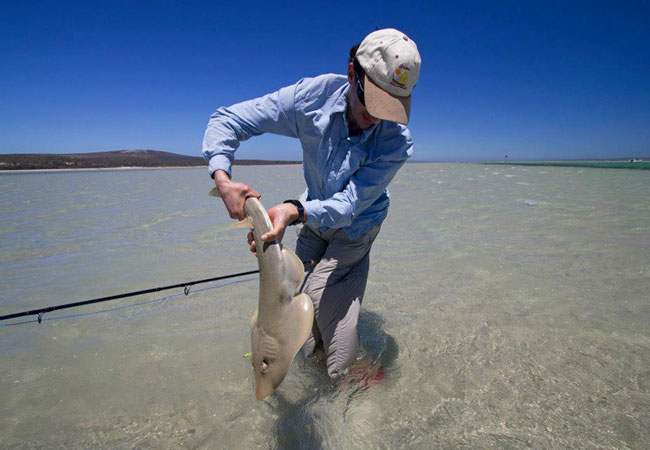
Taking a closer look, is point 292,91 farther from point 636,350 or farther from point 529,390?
point 636,350

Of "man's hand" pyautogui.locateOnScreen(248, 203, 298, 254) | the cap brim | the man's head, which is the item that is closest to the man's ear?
the man's head

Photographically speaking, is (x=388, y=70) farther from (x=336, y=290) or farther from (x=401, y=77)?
(x=336, y=290)

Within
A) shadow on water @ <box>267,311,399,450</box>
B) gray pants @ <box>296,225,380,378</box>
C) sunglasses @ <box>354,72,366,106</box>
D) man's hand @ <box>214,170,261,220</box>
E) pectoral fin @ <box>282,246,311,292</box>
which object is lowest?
shadow on water @ <box>267,311,399,450</box>

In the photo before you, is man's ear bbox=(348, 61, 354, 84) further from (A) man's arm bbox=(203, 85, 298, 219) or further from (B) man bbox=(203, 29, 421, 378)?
(A) man's arm bbox=(203, 85, 298, 219)

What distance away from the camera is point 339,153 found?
8.39 feet

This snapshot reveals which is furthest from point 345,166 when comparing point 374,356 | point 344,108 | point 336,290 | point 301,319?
point 374,356

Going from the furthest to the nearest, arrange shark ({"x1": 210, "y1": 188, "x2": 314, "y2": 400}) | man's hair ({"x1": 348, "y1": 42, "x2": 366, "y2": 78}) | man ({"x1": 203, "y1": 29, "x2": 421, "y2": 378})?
man's hair ({"x1": 348, "y1": 42, "x2": 366, "y2": 78})
man ({"x1": 203, "y1": 29, "x2": 421, "y2": 378})
shark ({"x1": 210, "y1": 188, "x2": 314, "y2": 400})

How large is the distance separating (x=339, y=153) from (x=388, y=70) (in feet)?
2.30

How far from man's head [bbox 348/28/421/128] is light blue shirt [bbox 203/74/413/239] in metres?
0.39

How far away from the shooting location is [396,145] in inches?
101

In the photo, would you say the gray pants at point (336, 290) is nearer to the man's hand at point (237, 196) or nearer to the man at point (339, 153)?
the man at point (339, 153)

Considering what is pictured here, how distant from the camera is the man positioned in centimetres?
210

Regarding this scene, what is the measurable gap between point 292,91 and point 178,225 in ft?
19.5

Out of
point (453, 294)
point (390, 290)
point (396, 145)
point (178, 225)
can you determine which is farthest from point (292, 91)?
point (178, 225)
